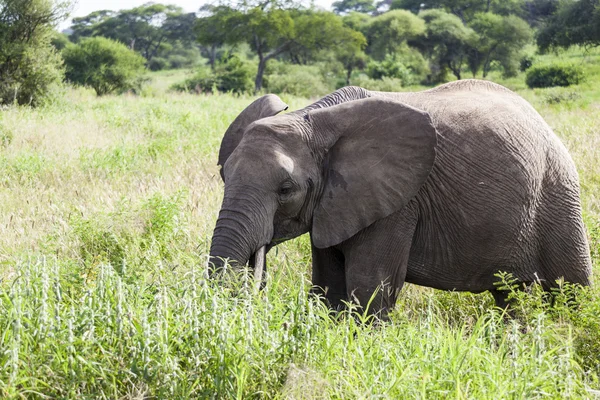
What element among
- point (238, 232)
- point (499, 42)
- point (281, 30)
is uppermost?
point (238, 232)

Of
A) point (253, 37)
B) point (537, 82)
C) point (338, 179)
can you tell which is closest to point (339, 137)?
point (338, 179)

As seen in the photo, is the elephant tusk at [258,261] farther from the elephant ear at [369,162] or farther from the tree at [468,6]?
the tree at [468,6]

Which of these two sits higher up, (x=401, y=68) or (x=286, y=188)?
(x=286, y=188)

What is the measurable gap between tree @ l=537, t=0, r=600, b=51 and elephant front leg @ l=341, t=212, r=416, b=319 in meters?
31.1

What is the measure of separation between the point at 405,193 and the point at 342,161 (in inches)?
14.3

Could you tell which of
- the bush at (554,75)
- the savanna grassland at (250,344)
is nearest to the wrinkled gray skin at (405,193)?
the savanna grassland at (250,344)

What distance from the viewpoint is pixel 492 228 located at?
402 cm

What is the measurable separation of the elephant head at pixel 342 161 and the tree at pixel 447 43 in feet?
152

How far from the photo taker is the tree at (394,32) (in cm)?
5019

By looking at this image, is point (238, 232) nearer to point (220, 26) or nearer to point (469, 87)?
point (469, 87)

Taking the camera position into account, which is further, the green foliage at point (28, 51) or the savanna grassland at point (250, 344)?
the green foliage at point (28, 51)

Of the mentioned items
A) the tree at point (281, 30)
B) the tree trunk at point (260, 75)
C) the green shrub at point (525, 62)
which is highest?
the tree at point (281, 30)

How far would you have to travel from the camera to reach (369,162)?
12.5 ft

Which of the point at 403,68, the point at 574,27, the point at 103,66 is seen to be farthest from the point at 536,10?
the point at 103,66
